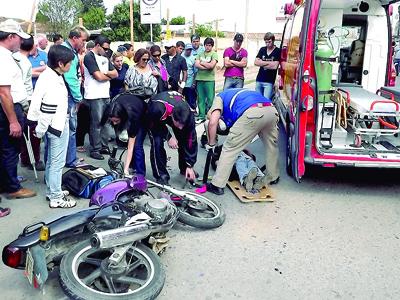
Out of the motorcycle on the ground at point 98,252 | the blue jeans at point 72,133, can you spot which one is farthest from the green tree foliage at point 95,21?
the motorcycle on the ground at point 98,252

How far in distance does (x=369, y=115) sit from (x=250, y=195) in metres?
1.70

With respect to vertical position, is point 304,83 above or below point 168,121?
above

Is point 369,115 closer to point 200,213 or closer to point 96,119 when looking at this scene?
point 200,213

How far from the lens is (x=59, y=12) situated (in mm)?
38906

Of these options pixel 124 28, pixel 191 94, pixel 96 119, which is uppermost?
pixel 124 28

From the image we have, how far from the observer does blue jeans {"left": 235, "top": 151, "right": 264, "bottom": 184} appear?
473 centimetres

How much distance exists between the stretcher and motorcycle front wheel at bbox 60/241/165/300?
3116mm

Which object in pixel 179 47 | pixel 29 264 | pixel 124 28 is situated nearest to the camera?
pixel 29 264

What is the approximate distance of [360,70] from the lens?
684 centimetres

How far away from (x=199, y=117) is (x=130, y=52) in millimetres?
1859

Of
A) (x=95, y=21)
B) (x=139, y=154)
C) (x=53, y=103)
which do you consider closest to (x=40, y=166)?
(x=139, y=154)

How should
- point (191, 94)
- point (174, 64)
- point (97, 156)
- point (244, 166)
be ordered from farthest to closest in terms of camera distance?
1. point (191, 94)
2. point (174, 64)
3. point (97, 156)
4. point (244, 166)

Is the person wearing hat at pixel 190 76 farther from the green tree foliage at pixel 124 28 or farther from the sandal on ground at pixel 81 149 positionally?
the green tree foliage at pixel 124 28

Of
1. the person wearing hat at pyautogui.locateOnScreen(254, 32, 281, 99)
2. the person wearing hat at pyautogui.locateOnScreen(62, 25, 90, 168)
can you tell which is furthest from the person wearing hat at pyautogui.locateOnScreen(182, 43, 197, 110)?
the person wearing hat at pyautogui.locateOnScreen(62, 25, 90, 168)
